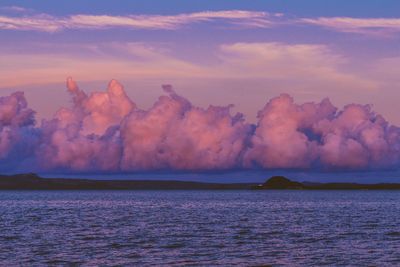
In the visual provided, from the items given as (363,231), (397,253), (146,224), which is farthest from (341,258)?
(146,224)

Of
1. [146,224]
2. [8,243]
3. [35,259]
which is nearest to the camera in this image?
[35,259]

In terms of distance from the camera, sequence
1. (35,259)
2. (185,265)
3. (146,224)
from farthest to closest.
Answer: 1. (146,224)
2. (35,259)
3. (185,265)

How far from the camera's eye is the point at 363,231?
312ft

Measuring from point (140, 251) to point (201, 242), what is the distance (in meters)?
11.3

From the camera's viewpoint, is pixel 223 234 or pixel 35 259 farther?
pixel 223 234

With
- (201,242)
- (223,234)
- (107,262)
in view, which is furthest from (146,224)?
(107,262)

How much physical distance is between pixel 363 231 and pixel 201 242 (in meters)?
26.9

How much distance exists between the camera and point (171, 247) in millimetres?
73375

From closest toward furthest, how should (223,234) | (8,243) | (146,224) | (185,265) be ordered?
(185,265)
(8,243)
(223,234)
(146,224)

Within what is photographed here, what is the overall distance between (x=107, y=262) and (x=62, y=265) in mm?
3912

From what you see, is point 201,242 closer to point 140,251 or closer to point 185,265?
point 140,251

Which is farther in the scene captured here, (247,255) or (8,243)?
(8,243)

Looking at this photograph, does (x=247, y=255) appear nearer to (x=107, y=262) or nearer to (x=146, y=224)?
(x=107, y=262)

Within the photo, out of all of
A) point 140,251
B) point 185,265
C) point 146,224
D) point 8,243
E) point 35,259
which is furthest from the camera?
point 146,224
